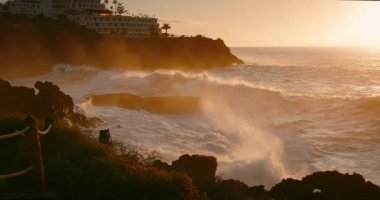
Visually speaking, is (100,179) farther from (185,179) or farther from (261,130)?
(261,130)

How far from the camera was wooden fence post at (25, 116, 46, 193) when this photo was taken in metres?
6.79

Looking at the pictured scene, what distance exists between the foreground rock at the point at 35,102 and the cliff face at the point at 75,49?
45058mm

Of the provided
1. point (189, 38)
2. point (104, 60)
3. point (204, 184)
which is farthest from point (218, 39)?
point (204, 184)

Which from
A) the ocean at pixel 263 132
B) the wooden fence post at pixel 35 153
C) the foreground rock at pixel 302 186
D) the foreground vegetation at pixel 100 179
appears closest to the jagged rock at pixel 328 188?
the foreground rock at pixel 302 186

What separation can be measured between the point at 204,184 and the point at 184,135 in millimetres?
13530

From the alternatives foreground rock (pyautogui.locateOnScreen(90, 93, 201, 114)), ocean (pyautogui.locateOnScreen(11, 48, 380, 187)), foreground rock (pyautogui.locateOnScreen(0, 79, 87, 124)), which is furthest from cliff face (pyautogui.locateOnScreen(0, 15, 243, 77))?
foreground rock (pyautogui.locateOnScreen(0, 79, 87, 124))

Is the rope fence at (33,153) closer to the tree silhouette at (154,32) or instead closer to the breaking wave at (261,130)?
the breaking wave at (261,130)

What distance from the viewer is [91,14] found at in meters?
109

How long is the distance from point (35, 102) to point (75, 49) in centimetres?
6445

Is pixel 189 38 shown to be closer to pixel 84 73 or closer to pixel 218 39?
pixel 218 39

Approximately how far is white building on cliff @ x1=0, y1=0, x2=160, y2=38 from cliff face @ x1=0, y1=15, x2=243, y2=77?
12735 millimetres

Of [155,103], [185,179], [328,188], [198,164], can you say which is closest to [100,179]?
[185,179]

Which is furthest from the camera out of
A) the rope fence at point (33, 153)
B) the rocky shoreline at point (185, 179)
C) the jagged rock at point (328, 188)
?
the jagged rock at point (328, 188)

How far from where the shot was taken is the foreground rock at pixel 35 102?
22.4 meters
